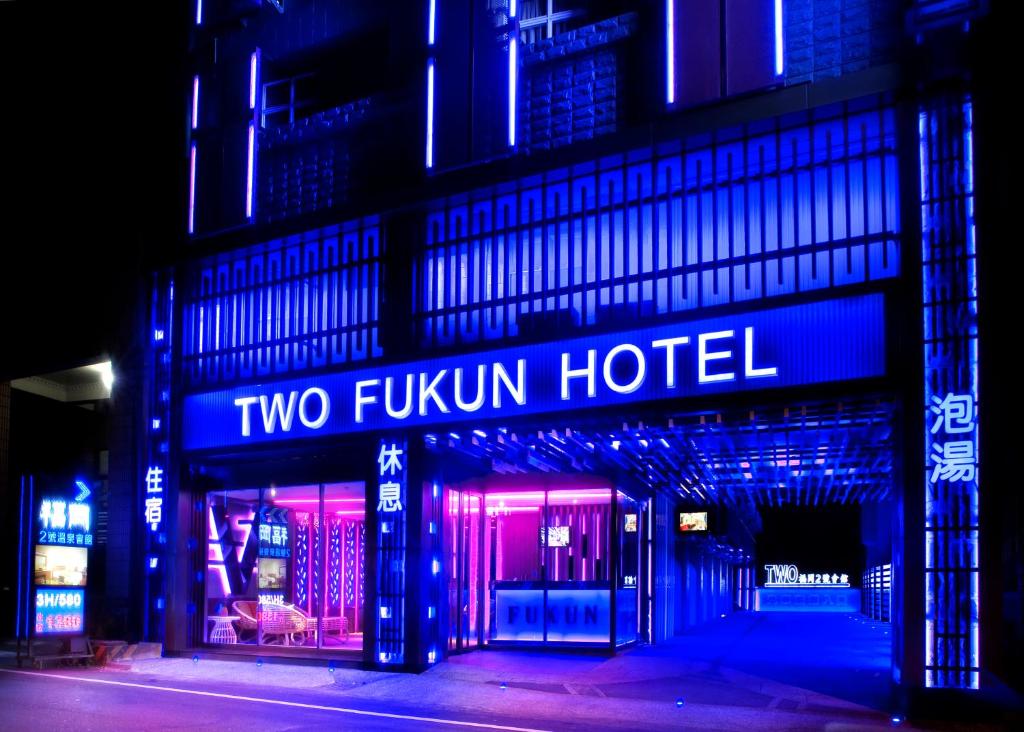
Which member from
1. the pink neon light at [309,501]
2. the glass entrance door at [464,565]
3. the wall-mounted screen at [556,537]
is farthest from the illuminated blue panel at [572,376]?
the wall-mounted screen at [556,537]

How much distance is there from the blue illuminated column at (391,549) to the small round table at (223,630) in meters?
4.81

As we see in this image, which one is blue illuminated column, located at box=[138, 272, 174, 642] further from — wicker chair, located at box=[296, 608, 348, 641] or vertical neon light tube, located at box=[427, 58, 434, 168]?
vertical neon light tube, located at box=[427, 58, 434, 168]

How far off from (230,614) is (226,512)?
84.6 inches

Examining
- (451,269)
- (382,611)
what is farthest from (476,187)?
(382,611)

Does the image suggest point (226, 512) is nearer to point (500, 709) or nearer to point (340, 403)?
point (340, 403)

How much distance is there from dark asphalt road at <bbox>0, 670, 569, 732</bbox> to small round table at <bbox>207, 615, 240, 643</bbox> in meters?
4.93

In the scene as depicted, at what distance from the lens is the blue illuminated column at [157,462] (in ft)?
64.3

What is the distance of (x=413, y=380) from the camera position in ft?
→ 54.5

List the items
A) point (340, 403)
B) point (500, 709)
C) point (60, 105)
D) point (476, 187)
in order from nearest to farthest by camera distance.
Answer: point (500, 709)
point (476, 187)
point (340, 403)
point (60, 105)

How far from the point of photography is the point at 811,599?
4822 cm

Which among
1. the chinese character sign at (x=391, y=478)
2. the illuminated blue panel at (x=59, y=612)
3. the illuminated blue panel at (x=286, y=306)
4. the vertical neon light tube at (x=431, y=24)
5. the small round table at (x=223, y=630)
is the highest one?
the vertical neon light tube at (x=431, y=24)

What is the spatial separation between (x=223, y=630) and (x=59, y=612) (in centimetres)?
359

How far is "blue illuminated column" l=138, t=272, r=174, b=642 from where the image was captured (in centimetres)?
1961

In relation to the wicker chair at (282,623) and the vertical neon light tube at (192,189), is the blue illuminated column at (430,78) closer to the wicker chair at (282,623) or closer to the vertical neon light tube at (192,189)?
the vertical neon light tube at (192,189)
